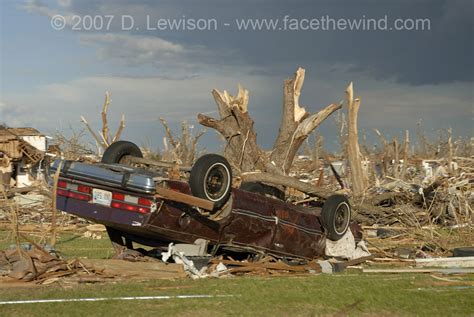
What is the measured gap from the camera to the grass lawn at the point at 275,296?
7.74 metres

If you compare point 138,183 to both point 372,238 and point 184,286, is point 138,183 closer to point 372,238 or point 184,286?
point 184,286

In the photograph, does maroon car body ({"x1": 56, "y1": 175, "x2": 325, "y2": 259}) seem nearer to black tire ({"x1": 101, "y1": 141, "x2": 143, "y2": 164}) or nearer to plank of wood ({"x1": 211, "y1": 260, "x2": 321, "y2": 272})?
plank of wood ({"x1": 211, "y1": 260, "x2": 321, "y2": 272})

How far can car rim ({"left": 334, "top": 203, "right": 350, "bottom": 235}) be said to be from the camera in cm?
1177

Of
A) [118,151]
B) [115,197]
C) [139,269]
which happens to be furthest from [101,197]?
[118,151]

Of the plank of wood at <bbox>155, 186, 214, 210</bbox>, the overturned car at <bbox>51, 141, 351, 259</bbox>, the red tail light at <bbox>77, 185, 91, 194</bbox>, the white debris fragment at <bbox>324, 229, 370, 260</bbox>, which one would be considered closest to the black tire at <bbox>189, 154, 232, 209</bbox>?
the overturned car at <bbox>51, 141, 351, 259</bbox>

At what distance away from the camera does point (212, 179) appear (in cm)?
959

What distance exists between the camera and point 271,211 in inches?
427

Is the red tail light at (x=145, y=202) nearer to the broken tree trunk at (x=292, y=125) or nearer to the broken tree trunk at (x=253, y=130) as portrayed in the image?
the broken tree trunk at (x=253, y=130)

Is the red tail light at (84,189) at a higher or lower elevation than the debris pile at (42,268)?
higher

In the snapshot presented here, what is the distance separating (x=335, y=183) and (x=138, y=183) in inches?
648

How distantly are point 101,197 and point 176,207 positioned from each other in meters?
1.04

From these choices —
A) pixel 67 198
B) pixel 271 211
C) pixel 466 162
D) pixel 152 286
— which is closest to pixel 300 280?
pixel 271 211

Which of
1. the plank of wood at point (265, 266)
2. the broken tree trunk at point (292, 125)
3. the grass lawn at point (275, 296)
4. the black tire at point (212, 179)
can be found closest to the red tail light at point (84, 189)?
the grass lawn at point (275, 296)

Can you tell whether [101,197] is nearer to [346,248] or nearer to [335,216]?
[335,216]
